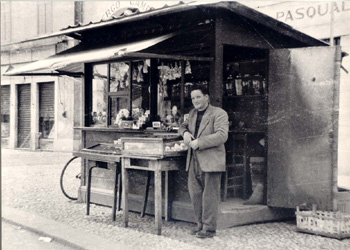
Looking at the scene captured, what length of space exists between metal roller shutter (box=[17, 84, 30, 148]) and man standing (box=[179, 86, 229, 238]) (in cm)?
1431

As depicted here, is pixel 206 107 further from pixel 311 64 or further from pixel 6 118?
pixel 6 118

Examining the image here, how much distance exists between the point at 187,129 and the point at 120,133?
1.70 m

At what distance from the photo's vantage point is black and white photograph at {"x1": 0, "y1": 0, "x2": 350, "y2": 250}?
209 inches

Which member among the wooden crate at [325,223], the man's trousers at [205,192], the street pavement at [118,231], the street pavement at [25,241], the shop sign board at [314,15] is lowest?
the street pavement at [25,241]

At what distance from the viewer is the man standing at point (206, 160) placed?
17.1ft

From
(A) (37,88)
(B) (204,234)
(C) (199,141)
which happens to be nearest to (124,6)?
(A) (37,88)

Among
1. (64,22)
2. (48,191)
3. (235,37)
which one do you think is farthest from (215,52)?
(64,22)

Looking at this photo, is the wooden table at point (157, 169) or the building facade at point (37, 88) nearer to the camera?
the wooden table at point (157, 169)

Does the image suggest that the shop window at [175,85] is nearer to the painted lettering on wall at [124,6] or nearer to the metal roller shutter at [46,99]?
the painted lettering on wall at [124,6]

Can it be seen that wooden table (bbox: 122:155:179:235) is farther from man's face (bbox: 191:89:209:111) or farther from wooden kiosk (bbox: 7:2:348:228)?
man's face (bbox: 191:89:209:111)

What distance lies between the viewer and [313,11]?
31.6 feet

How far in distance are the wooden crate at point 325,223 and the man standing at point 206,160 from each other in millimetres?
1222

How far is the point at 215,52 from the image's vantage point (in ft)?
18.8

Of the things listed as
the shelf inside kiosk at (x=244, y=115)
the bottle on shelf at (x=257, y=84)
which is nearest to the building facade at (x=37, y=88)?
the shelf inside kiosk at (x=244, y=115)
